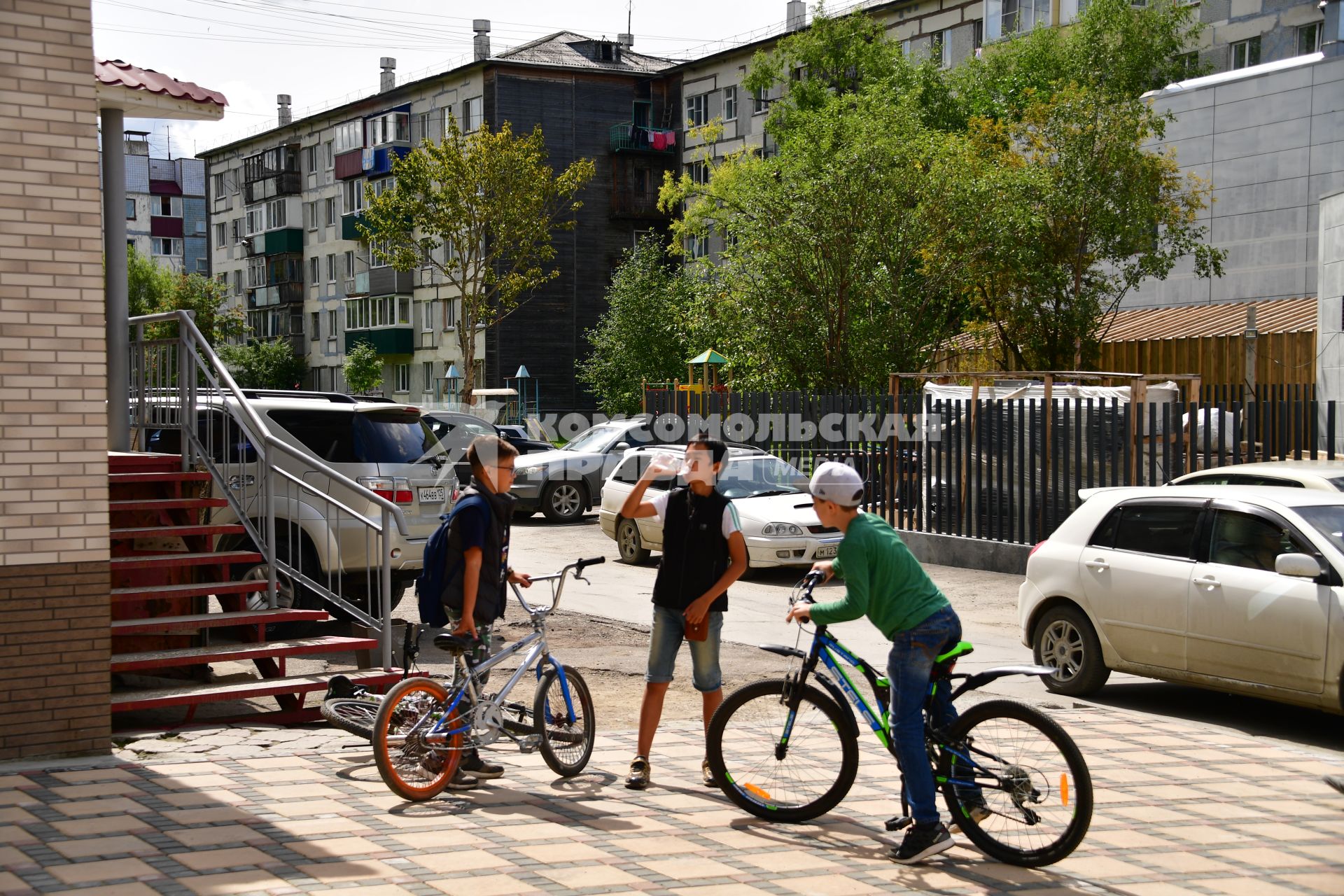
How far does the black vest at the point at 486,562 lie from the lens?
22.8ft

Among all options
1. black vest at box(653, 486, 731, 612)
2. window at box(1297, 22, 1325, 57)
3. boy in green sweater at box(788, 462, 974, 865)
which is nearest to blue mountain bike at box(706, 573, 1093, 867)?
boy in green sweater at box(788, 462, 974, 865)

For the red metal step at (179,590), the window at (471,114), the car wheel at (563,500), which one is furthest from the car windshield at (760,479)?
the window at (471,114)

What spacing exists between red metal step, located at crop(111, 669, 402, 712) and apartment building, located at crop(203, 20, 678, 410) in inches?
1707

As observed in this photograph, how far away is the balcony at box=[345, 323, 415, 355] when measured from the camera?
6194 cm

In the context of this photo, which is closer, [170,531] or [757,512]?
[170,531]

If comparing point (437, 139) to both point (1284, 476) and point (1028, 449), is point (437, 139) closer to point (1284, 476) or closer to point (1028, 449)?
point (1028, 449)

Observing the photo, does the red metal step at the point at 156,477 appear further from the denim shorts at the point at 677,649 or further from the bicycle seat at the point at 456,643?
the denim shorts at the point at 677,649

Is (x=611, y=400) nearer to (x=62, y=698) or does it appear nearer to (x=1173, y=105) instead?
(x=1173, y=105)

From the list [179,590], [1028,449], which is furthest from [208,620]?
[1028,449]

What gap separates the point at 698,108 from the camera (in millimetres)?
57562

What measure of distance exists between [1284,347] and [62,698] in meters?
26.4

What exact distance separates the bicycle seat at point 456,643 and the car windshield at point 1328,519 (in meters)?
5.30

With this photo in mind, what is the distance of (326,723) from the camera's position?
28.2 feet

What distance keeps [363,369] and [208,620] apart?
2142 inches
